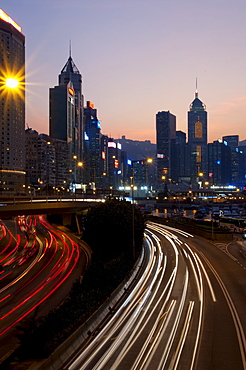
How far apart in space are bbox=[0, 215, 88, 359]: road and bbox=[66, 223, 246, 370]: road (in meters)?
5.83

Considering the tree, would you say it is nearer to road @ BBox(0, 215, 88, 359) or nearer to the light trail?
road @ BBox(0, 215, 88, 359)

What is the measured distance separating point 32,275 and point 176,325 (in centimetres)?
2136

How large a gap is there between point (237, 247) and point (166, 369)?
37.2 meters

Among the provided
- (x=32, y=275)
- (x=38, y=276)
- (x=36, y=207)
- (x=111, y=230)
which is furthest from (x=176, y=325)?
(x=36, y=207)

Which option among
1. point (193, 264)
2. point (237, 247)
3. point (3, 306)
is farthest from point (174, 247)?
point (3, 306)

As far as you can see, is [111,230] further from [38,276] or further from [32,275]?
[32,275]

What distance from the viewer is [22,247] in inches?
2144

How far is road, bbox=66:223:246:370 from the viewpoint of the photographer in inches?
574

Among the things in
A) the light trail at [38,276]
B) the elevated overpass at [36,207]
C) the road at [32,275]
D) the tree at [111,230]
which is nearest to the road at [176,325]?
the road at [32,275]

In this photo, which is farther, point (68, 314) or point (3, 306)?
point (3, 306)

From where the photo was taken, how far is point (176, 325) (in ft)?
61.0

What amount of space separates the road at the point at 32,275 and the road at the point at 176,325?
5827 millimetres

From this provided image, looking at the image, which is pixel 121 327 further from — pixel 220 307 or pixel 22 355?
pixel 220 307

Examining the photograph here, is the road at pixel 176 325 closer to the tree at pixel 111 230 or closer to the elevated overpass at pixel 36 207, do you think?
the tree at pixel 111 230
